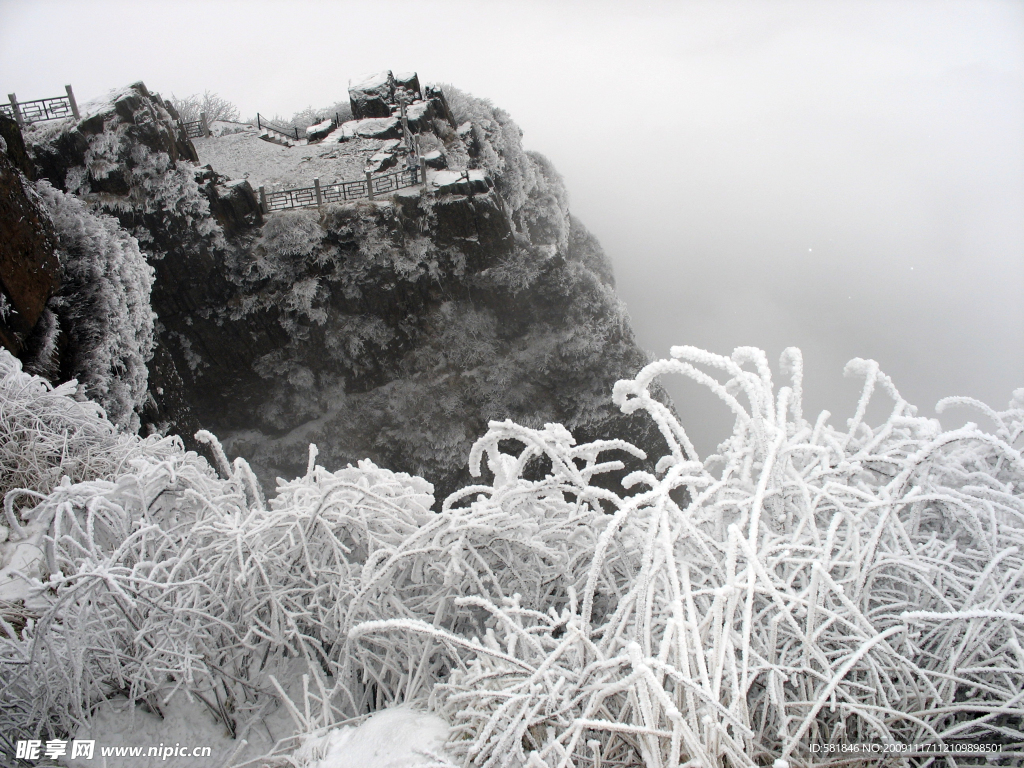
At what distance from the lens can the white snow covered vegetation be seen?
1104 mm

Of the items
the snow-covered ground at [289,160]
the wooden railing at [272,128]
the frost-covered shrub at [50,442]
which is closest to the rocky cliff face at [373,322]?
the snow-covered ground at [289,160]

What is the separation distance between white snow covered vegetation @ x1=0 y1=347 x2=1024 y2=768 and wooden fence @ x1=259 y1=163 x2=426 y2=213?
9414 millimetres

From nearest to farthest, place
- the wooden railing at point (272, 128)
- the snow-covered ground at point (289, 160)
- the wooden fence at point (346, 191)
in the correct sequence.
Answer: the wooden fence at point (346, 191) → the snow-covered ground at point (289, 160) → the wooden railing at point (272, 128)

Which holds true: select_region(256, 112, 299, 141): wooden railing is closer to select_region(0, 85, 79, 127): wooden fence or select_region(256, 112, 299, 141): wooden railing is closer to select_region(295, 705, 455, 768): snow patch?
select_region(0, 85, 79, 127): wooden fence

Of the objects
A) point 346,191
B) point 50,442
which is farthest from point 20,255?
point 346,191

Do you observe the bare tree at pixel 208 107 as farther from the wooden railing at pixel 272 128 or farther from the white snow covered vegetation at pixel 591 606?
the white snow covered vegetation at pixel 591 606

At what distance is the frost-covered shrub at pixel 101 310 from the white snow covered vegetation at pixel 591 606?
13.4 feet

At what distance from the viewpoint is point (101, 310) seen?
18.4 feet

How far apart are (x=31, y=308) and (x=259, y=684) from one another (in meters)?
4.99

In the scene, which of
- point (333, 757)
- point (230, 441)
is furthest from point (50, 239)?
point (333, 757)

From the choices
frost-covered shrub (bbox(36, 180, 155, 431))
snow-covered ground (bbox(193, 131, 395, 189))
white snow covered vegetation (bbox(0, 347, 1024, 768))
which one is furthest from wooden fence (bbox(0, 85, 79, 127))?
white snow covered vegetation (bbox(0, 347, 1024, 768))

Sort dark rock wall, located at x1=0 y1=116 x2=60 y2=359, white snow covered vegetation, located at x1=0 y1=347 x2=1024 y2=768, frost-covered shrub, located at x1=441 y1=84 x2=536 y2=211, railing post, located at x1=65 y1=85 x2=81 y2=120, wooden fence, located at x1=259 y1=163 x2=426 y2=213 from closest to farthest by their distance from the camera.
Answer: white snow covered vegetation, located at x1=0 y1=347 x2=1024 y2=768
dark rock wall, located at x1=0 y1=116 x2=60 y2=359
railing post, located at x1=65 y1=85 x2=81 y2=120
wooden fence, located at x1=259 y1=163 x2=426 y2=213
frost-covered shrub, located at x1=441 y1=84 x2=536 y2=211

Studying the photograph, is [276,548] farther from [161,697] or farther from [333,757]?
[333,757]

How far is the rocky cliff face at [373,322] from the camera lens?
984cm
